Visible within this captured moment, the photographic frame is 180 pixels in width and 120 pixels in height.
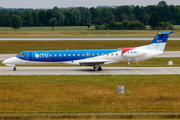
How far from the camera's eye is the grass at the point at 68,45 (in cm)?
6178

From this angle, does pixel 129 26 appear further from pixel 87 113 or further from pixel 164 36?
pixel 87 113

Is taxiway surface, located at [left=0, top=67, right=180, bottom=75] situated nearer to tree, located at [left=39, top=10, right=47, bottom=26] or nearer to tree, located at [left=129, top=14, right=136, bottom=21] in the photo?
tree, located at [left=39, top=10, right=47, bottom=26]

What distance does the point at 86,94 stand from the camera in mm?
19578

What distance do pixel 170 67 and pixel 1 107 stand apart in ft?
81.5

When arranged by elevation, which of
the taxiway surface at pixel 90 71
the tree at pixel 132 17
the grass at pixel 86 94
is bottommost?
the taxiway surface at pixel 90 71

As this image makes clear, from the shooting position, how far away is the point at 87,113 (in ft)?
48.6

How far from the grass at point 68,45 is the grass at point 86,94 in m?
35.8

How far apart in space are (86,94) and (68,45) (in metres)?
46.6

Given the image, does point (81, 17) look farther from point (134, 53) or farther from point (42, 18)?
point (134, 53)

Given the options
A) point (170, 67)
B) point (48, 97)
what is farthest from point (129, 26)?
point (48, 97)

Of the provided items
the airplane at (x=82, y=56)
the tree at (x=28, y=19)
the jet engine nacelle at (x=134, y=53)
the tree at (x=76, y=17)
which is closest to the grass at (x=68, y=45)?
the airplane at (x=82, y=56)

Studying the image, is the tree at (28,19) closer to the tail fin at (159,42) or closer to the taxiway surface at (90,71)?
the taxiway surface at (90,71)

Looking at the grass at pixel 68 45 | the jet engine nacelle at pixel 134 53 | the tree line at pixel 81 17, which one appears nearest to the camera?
the jet engine nacelle at pixel 134 53

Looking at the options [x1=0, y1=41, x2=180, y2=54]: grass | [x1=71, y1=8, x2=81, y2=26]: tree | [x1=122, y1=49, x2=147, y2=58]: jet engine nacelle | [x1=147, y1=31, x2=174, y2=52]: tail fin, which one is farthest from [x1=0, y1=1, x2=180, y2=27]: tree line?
[x1=122, y1=49, x2=147, y2=58]: jet engine nacelle
